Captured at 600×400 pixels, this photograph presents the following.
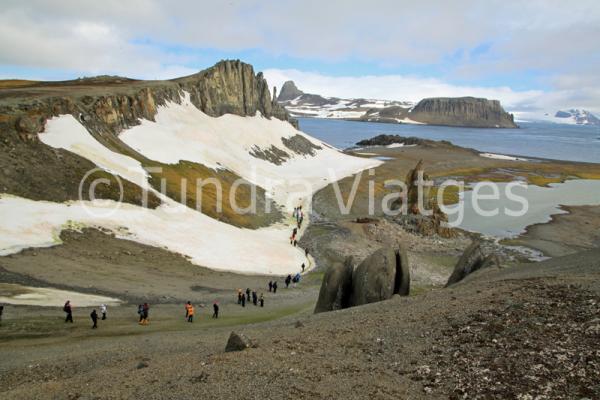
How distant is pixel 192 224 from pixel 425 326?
39575 millimetres

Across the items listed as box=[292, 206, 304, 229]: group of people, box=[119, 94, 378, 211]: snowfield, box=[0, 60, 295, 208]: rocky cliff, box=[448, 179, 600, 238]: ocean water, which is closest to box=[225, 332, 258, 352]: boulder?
box=[0, 60, 295, 208]: rocky cliff

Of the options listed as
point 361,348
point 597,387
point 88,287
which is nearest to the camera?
point 597,387

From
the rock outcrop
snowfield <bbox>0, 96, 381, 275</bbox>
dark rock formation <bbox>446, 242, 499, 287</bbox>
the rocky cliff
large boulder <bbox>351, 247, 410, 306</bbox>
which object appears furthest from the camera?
the rocky cliff

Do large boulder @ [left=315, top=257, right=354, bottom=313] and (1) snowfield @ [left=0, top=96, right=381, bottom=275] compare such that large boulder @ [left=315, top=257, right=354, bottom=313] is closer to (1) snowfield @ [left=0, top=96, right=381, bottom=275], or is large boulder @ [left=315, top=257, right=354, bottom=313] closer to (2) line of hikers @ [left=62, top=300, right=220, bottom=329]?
(2) line of hikers @ [left=62, top=300, right=220, bottom=329]

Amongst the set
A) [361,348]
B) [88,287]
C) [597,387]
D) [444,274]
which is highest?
[597,387]

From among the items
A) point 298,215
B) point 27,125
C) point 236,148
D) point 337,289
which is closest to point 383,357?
point 337,289

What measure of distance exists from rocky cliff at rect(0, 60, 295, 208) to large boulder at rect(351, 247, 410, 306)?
32.1 metres

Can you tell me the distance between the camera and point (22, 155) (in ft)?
157

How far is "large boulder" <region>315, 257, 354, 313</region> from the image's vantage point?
31.5 meters

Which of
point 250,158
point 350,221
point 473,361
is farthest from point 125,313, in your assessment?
point 250,158

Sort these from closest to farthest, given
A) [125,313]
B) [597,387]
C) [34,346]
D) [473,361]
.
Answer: [597,387], [473,361], [34,346], [125,313]

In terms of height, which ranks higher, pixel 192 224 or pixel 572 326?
pixel 572 326

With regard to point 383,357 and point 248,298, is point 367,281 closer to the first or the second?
point 248,298

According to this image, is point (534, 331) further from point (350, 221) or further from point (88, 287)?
point (350, 221)
